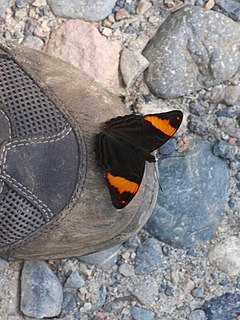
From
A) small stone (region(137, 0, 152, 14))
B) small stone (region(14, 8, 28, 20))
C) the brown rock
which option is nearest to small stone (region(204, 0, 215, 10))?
small stone (region(137, 0, 152, 14))

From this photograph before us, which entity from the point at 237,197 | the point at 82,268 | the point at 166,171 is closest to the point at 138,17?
the point at 166,171

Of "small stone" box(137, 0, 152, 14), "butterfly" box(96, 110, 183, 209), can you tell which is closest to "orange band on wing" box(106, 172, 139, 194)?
"butterfly" box(96, 110, 183, 209)

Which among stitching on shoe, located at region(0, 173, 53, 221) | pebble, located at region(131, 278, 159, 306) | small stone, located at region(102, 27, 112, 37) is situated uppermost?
small stone, located at region(102, 27, 112, 37)

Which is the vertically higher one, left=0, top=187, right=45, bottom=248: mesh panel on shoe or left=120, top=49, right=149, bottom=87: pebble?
left=120, top=49, right=149, bottom=87: pebble

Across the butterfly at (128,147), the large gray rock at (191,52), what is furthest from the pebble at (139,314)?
the large gray rock at (191,52)

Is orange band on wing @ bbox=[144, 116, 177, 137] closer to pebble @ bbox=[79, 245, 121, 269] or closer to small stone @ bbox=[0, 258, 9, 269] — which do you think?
pebble @ bbox=[79, 245, 121, 269]

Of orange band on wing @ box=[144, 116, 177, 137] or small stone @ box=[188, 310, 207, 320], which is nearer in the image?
orange band on wing @ box=[144, 116, 177, 137]

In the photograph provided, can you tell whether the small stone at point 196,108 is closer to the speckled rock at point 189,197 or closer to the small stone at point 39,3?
the speckled rock at point 189,197

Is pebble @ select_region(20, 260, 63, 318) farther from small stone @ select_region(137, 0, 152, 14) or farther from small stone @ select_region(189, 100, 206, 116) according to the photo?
small stone @ select_region(137, 0, 152, 14)

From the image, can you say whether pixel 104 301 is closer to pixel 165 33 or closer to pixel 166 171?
pixel 166 171
